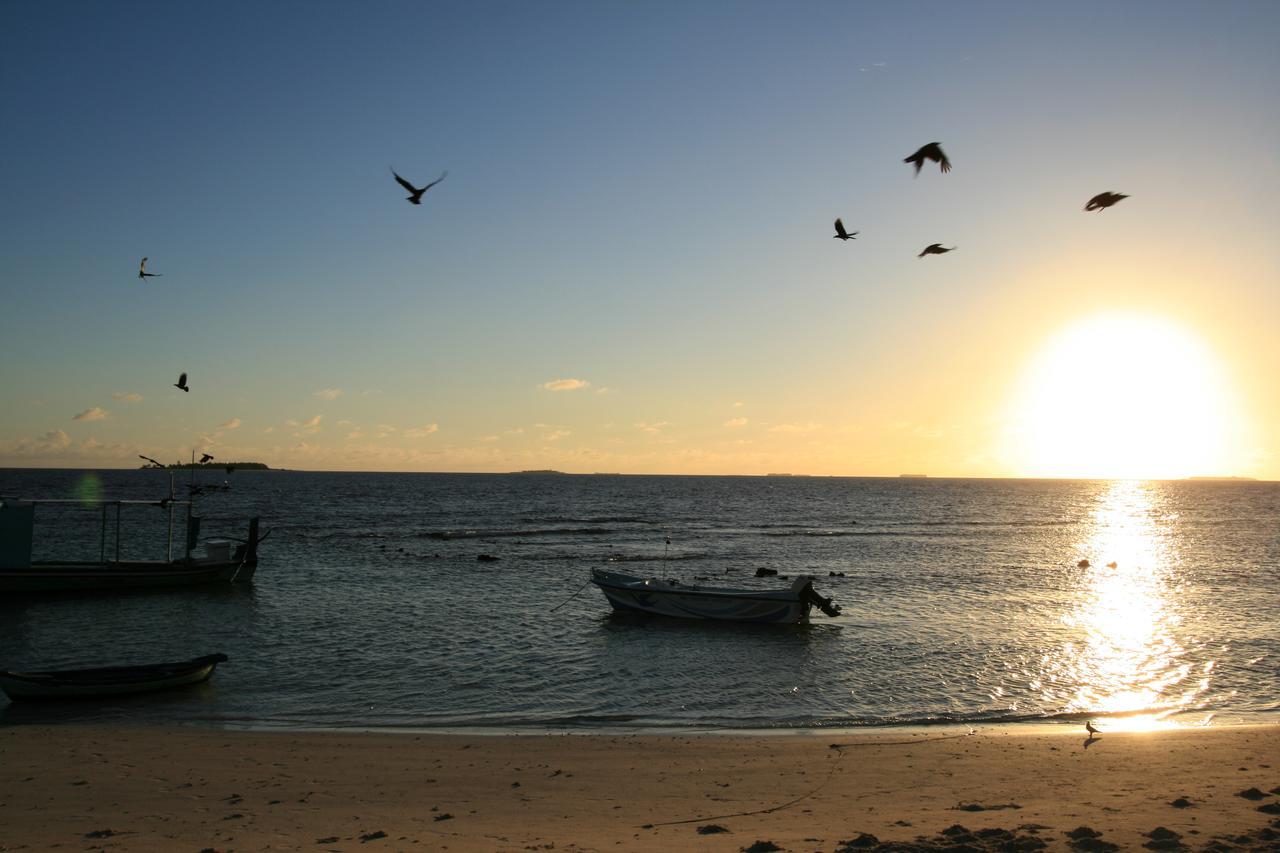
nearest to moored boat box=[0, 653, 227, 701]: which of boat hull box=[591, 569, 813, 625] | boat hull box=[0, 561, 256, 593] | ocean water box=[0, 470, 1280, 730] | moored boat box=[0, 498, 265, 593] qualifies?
ocean water box=[0, 470, 1280, 730]

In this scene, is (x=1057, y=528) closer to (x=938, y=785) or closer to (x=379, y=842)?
(x=938, y=785)

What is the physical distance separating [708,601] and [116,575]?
23.8 m

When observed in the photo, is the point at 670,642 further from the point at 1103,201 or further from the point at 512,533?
the point at 512,533

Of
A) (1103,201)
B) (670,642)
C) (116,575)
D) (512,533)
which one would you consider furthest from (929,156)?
(512,533)

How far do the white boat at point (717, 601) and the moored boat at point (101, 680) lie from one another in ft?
48.0

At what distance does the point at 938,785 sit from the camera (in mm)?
12523

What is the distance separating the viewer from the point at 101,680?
18141mm

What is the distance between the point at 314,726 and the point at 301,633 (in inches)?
427

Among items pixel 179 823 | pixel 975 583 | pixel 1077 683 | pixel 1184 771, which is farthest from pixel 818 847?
pixel 975 583

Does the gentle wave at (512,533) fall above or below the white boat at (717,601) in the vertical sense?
below

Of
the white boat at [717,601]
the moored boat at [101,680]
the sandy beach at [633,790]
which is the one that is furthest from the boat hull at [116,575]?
the sandy beach at [633,790]

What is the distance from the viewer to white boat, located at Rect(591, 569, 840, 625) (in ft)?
95.4

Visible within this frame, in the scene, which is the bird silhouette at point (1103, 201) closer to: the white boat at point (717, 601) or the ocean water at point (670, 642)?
the ocean water at point (670, 642)

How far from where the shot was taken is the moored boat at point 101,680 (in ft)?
57.0
